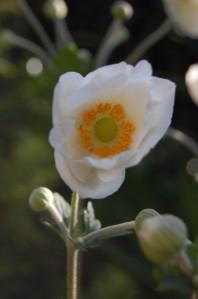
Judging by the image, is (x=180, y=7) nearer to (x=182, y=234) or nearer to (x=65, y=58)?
(x=65, y=58)

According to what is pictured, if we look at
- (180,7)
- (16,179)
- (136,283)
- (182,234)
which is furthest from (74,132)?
(136,283)

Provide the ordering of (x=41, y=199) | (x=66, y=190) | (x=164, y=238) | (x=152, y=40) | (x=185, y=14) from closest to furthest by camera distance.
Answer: (x=164, y=238) < (x=41, y=199) < (x=185, y=14) < (x=152, y=40) < (x=66, y=190)

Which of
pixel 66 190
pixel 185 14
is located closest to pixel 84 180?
pixel 185 14

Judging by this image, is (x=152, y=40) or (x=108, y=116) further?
(x=152, y=40)

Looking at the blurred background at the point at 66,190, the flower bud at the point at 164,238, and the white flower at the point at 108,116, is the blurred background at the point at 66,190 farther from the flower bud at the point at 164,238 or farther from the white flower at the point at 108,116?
the flower bud at the point at 164,238

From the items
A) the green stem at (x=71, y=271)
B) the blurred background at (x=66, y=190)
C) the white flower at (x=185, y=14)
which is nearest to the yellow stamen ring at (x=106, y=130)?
the green stem at (x=71, y=271)

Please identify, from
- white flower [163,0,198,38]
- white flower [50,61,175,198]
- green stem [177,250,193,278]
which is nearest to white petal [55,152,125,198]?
white flower [50,61,175,198]

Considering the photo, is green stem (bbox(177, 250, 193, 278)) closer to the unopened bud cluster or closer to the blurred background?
the unopened bud cluster

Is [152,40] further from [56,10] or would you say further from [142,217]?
[142,217]
